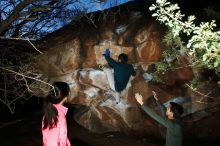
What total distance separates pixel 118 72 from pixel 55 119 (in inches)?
181

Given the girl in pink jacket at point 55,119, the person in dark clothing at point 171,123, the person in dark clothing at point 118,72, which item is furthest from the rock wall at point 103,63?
the girl in pink jacket at point 55,119

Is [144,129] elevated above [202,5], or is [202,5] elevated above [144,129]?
[202,5]

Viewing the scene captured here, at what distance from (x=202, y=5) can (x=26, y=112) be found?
6.65 m

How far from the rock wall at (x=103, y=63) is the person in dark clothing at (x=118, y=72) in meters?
0.20

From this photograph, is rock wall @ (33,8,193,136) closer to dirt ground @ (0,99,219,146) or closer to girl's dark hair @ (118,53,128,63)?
dirt ground @ (0,99,219,146)

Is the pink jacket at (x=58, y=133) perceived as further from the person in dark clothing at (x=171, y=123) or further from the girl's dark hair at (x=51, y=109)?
the person in dark clothing at (x=171, y=123)

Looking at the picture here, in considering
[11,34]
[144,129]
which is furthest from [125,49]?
[11,34]

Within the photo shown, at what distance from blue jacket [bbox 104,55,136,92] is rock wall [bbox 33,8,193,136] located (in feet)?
0.95

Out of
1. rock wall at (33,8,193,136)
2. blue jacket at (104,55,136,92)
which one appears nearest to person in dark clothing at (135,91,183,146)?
blue jacket at (104,55,136,92)

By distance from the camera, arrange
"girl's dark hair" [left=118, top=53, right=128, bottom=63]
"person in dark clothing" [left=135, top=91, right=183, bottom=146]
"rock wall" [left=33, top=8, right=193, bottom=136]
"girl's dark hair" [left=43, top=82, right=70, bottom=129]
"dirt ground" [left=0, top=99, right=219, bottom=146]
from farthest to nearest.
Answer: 1. "rock wall" [left=33, top=8, right=193, bottom=136]
2. "dirt ground" [left=0, top=99, right=219, bottom=146]
3. "girl's dark hair" [left=118, top=53, right=128, bottom=63]
4. "person in dark clothing" [left=135, top=91, right=183, bottom=146]
5. "girl's dark hair" [left=43, top=82, right=70, bottom=129]

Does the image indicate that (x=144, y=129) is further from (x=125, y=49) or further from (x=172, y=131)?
(x=172, y=131)

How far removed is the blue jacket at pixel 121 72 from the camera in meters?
9.09

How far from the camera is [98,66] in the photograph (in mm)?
10094

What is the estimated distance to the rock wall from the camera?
379 inches
